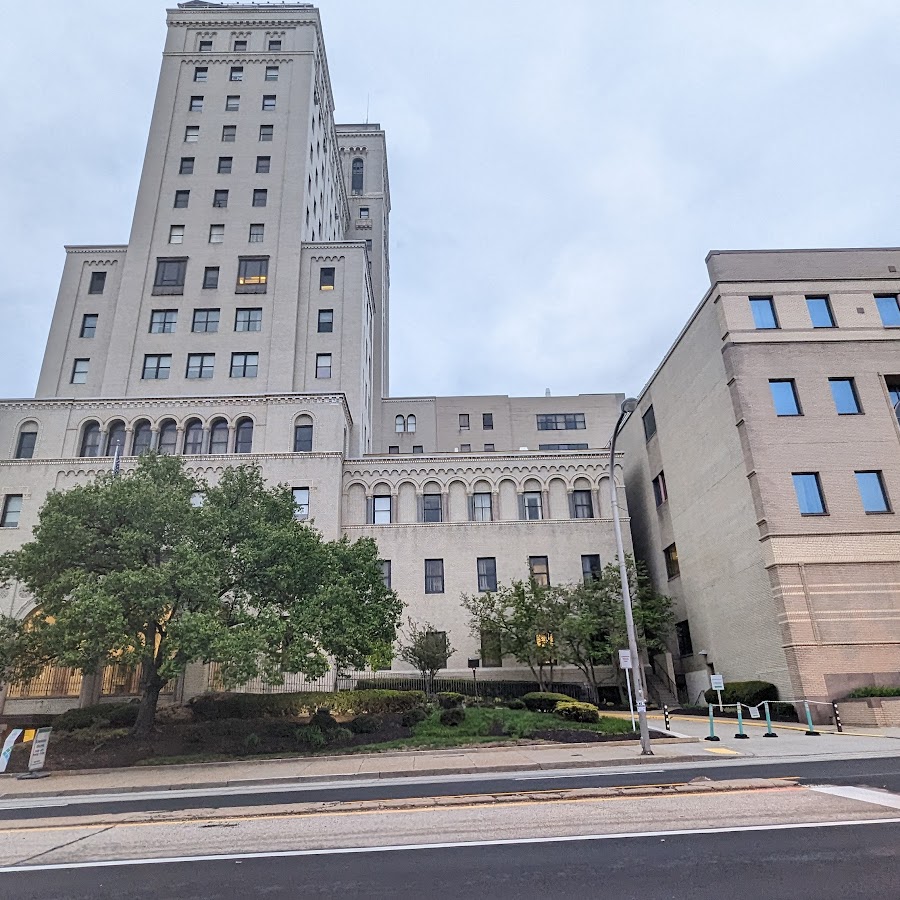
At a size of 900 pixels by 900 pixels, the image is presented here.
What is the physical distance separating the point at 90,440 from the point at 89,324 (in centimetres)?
1087

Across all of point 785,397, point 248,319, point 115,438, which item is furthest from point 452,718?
point 248,319

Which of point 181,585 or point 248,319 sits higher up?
point 248,319

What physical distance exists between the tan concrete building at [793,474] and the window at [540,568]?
7.42 meters

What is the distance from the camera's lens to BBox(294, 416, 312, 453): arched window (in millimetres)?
38188

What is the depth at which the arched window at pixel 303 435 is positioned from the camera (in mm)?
38188

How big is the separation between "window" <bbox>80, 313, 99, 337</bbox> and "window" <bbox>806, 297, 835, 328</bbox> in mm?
42887

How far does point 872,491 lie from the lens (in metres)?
28.2

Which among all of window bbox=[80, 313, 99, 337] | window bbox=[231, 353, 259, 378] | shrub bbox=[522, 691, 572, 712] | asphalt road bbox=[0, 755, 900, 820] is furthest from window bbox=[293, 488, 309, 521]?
asphalt road bbox=[0, 755, 900, 820]

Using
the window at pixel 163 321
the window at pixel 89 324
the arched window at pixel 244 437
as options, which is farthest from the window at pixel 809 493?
the window at pixel 89 324

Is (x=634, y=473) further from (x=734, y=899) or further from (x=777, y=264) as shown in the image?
(x=734, y=899)

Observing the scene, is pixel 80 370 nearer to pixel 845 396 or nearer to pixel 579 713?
pixel 579 713

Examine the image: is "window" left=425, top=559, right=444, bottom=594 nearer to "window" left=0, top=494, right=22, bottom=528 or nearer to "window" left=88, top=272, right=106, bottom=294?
"window" left=0, top=494, right=22, bottom=528

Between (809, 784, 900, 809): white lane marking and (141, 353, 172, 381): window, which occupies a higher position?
(141, 353, 172, 381): window

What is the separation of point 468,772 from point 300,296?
37.0 metres
